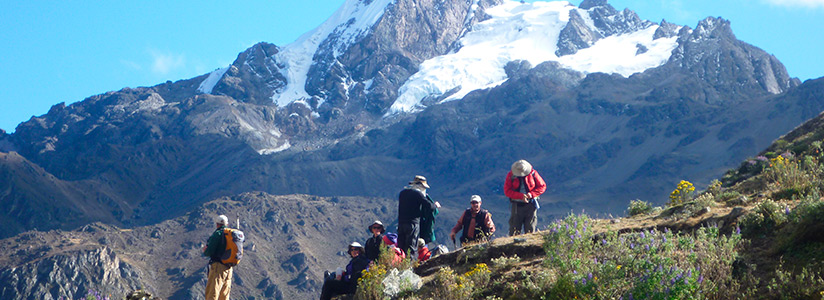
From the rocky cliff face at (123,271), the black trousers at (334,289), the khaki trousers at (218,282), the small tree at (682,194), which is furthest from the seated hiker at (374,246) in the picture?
the rocky cliff face at (123,271)

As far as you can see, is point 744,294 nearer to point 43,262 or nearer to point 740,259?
point 740,259

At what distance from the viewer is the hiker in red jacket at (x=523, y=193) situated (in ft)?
46.2

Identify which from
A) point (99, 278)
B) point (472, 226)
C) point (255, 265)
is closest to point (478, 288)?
point (472, 226)

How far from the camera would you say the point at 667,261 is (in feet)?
22.6

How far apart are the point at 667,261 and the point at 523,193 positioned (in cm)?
730

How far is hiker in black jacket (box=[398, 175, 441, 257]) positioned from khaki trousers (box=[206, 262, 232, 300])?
3.04m

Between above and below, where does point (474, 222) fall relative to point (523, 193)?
below

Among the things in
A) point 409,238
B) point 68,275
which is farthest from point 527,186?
point 68,275

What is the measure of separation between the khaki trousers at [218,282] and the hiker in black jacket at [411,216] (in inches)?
120

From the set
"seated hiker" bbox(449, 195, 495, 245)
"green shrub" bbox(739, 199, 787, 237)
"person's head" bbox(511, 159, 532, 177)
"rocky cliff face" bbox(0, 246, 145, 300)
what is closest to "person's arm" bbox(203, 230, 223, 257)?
"seated hiker" bbox(449, 195, 495, 245)

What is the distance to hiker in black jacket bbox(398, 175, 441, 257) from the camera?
1337 cm

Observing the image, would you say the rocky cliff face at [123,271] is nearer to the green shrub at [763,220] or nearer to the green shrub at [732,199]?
the green shrub at [732,199]

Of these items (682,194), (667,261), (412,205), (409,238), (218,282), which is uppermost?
(412,205)

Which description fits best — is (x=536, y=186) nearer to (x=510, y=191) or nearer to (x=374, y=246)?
(x=510, y=191)
